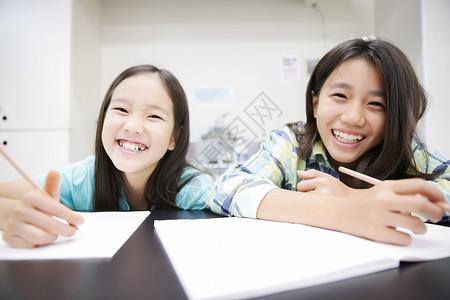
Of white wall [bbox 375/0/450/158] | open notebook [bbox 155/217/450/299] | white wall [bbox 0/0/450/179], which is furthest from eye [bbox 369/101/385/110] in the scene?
white wall [bbox 0/0/450/179]

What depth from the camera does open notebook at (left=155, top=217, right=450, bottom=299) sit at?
0.20 m

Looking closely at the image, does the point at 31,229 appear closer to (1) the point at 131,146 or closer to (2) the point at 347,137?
(1) the point at 131,146

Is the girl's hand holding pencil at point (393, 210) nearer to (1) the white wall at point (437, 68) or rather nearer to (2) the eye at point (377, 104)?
(2) the eye at point (377, 104)

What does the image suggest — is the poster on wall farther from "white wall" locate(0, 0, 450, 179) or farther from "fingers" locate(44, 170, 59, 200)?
"fingers" locate(44, 170, 59, 200)

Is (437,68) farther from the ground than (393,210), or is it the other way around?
(437,68)

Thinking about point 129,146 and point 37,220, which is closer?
point 37,220

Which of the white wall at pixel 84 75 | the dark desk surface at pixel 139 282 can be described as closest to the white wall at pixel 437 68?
the dark desk surface at pixel 139 282

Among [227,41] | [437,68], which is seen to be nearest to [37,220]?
[437,68]

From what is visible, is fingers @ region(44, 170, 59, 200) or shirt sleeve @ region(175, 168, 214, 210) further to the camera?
shirt sleeve @ region(175, 168, 214, 210)

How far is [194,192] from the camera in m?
0.73

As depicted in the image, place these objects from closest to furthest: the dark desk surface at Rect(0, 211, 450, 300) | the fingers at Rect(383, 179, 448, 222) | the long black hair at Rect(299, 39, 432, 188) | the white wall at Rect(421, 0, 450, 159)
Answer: the dark desk surface at Rect(0, 211, 450, 300) < the fingers at Rect(383, 179, 448, 222) < the long black hair at Rect(299, 39, 432, 188) < the white wall at Rect(421, 0, 450, 159)

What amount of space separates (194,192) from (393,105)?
0.55 meters

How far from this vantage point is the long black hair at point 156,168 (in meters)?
0.76

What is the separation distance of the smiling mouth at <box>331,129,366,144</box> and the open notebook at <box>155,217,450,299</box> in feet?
1.00
